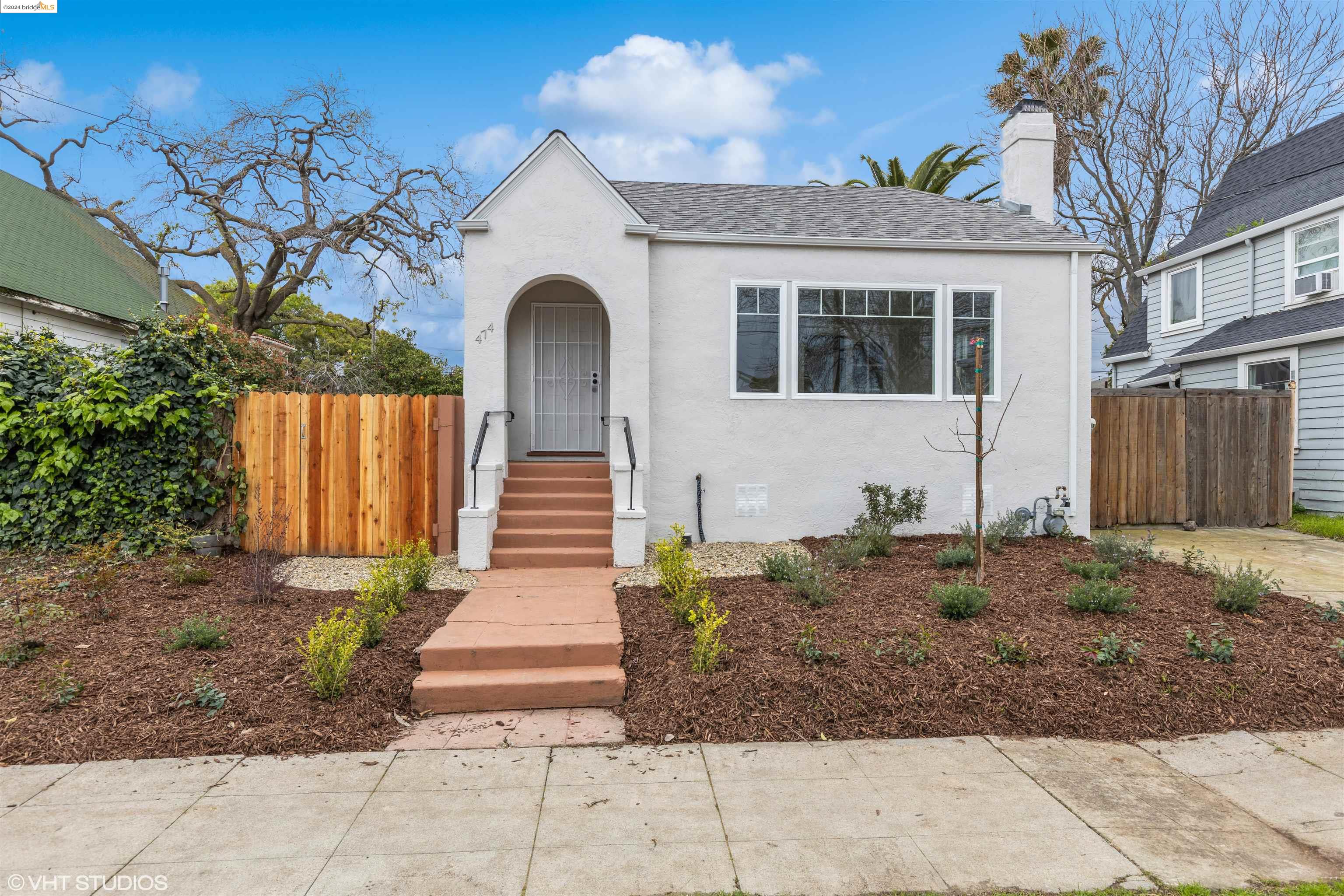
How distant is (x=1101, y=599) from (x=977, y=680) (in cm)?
175

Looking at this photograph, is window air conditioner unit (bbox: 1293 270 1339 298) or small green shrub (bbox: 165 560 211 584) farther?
window air conditioner unit (bbox: 1293 270 1339 298)

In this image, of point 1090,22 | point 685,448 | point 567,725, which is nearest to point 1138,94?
point 1090,22

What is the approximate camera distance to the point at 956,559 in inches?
257

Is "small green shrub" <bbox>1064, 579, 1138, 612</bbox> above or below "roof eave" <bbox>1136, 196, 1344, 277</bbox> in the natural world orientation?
below

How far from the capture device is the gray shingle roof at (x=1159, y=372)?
551 inches

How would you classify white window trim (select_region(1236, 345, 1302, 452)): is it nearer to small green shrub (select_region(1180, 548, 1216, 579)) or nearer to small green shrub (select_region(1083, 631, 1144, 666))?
small green shrub (select_region(1180, 548, 1216, 579))

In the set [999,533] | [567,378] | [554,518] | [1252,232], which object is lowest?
[999,533]

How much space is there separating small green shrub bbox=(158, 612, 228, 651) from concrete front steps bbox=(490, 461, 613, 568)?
8.78ft

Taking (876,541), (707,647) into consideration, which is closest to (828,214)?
(876,541)

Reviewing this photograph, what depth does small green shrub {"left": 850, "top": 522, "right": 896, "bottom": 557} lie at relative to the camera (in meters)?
7.12

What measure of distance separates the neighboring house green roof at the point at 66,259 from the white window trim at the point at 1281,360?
61.1ft

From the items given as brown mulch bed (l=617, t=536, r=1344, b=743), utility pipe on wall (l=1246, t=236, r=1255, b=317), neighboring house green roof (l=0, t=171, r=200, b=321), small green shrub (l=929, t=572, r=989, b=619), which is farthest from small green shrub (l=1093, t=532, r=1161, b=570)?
neighboring house green roof (l=0, t=171, r=200, b=321)

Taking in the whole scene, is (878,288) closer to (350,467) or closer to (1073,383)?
(1073,383)

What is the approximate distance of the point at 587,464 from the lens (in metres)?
8.39
